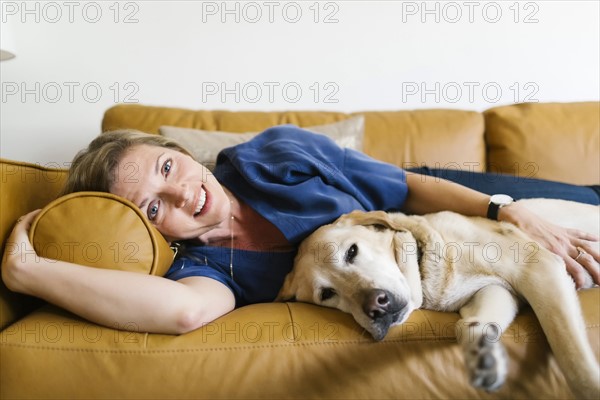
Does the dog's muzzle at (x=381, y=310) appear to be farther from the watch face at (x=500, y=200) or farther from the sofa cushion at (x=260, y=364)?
the watch face at (x=500, y=200)

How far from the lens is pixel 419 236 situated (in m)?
1.61

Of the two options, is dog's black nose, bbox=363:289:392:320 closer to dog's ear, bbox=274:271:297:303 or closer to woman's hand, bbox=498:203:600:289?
dog's ear, bbox=274:271:297:303

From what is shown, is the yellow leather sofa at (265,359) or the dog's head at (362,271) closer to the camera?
the yellow leather sofa at (265,359)

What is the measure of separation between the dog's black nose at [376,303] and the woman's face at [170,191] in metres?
0.64

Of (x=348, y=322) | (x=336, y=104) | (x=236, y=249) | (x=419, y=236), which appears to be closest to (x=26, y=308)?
(x=236, y=249)

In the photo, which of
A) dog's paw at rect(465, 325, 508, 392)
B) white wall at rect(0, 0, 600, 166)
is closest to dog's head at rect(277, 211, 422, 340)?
dog's paw at rect(465, 325, 508, 392)

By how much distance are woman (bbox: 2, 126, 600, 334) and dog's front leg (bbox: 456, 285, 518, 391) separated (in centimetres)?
32

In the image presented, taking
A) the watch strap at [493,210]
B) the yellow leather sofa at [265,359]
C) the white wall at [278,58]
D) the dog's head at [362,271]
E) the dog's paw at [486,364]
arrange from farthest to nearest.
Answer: the white wall at [278,58] < the watch strap at [493,210] < the dog's head at [362,271] < the yellow leather sofa at [265,359] < the dog's paw at [486,364]

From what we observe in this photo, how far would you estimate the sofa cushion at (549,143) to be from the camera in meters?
2.38

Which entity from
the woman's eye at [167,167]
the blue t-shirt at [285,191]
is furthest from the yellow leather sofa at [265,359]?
the woman's eye at [167,167]

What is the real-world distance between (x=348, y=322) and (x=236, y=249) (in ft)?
1.91

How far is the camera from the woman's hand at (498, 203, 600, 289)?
156 centimetres

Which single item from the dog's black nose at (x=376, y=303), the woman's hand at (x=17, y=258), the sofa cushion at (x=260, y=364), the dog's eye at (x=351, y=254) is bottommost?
the sofa cushion at (x=260, y=364)

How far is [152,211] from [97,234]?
0.79 ft
